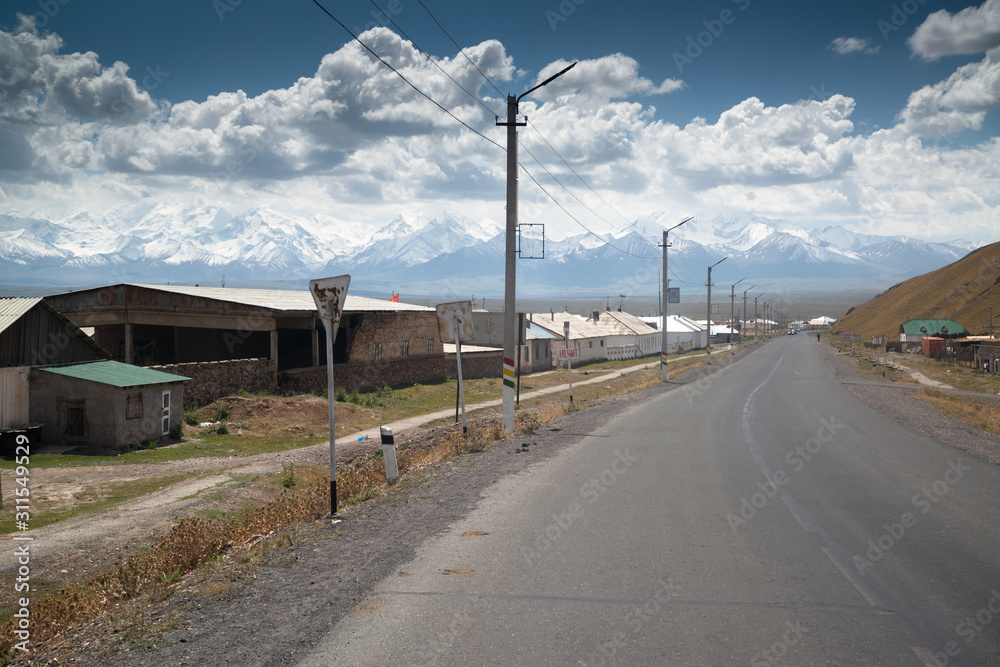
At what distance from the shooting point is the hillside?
303ft

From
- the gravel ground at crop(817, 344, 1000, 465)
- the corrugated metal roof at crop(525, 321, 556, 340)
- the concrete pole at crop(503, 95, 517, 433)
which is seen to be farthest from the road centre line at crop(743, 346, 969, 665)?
the corrugated metal roof at crop(525, 321, 556, 340)

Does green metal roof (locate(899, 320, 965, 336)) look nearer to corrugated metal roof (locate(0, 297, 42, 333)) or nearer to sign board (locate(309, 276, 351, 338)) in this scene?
sign board (locate(309, 276, 351, 338))

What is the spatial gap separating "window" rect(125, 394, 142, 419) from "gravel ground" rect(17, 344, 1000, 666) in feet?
35.3

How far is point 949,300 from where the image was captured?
110 metres

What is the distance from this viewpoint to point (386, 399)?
98.7ft

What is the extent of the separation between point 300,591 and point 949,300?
12920cm

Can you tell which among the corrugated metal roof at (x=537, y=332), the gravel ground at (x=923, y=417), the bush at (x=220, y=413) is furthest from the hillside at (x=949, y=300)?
the bush at (x=220, y=413)

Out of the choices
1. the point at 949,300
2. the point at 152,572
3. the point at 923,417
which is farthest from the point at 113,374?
the point at 949,300

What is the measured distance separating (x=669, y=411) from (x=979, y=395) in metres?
22.5

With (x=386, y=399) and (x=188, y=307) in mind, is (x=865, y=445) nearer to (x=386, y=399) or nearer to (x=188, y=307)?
(x=386, y=399)

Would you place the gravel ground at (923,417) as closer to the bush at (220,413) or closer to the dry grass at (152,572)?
the dry grass at (152,572)

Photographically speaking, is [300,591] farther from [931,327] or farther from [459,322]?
[931,327]

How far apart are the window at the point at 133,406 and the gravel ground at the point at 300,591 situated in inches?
424

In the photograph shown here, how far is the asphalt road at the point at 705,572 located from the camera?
480 cm
